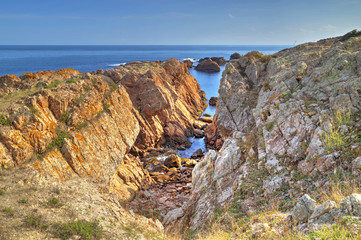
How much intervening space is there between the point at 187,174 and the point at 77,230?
69.3ft

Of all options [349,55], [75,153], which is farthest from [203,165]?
[349,55]

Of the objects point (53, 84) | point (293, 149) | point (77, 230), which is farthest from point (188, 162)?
point (77, 230)

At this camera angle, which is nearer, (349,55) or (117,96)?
(349,55)

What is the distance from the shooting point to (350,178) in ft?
27.7

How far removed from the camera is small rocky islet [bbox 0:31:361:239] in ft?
25.5

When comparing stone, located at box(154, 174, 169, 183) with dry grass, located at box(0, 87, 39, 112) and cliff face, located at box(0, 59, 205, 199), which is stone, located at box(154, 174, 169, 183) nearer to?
cliff face, located at box(0, 59, 205, 199)

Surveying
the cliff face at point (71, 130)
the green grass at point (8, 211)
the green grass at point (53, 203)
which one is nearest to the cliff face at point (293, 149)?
the green grass at point (53, 203)

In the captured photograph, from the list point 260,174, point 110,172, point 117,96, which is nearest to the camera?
point 260,174

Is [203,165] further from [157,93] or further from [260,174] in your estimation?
[157,93]

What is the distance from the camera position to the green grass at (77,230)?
23.9 ft

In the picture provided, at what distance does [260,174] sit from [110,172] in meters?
13.0

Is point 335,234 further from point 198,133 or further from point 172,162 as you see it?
point 198,133

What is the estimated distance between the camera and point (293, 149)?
1180 cm

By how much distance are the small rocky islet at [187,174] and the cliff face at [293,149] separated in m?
0.06
